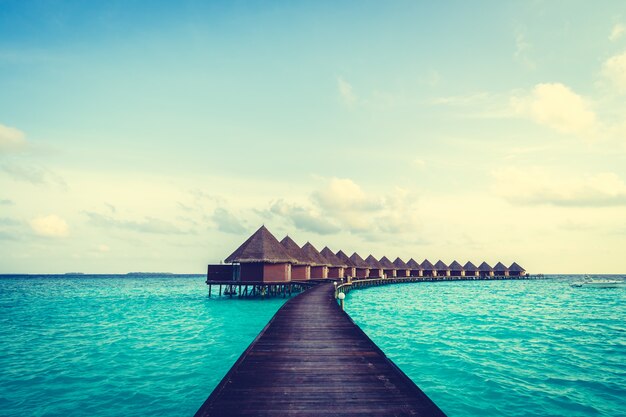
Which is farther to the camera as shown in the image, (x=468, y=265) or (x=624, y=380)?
(x=468, y=265)

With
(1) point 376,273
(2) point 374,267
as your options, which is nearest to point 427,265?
(1) point 376,273

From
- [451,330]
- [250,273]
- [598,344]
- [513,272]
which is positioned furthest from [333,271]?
[513,272]

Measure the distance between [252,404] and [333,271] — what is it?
50.1m

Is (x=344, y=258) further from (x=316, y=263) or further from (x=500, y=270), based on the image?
(x=500, y=270)

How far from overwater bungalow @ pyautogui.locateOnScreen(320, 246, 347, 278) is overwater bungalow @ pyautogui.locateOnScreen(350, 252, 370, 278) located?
21.9 feet

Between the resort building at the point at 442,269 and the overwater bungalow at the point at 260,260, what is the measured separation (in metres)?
66.8

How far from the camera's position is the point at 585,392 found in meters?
10.2

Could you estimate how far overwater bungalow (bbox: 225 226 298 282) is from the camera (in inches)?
1232

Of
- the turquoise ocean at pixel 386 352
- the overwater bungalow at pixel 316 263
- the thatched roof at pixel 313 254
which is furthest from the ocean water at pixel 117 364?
the overwater bungalow at pixel 316 263

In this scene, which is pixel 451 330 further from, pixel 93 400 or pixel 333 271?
pixel 333 271

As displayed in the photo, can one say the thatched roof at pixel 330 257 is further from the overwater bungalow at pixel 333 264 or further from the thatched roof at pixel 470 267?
the thatched roof at pixel 470 267

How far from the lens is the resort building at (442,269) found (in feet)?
292

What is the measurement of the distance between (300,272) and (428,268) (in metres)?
55.3

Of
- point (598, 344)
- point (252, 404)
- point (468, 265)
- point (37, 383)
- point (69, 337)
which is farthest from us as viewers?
point (468, 265)
